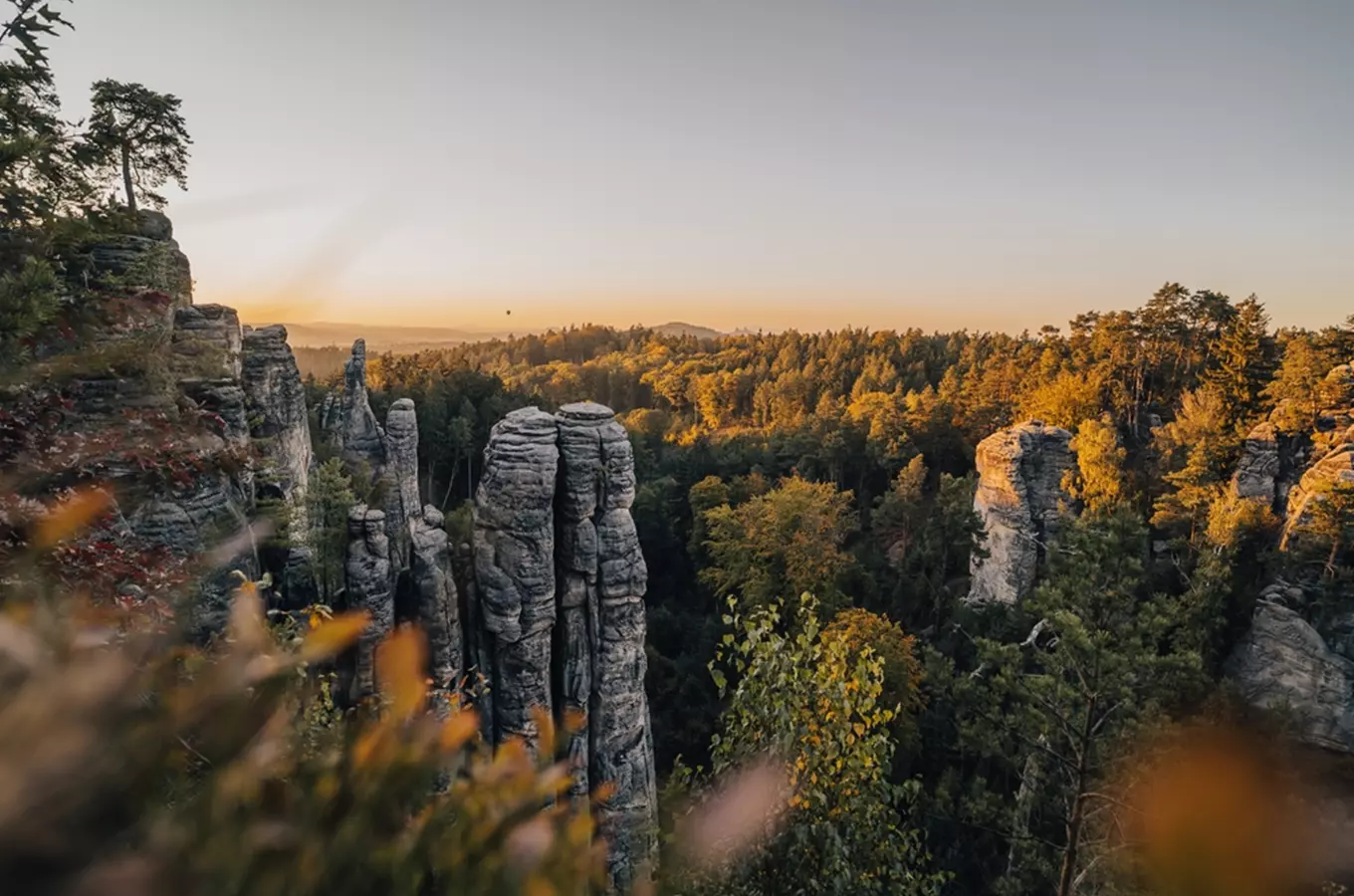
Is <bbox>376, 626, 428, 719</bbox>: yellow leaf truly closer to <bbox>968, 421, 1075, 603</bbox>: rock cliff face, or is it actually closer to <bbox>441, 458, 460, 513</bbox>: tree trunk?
<bbox>968, 421, 1075, 603</bbox>: rock cliff face

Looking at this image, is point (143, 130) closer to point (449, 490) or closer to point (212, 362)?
point (212, 362)

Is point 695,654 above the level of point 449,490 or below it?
below

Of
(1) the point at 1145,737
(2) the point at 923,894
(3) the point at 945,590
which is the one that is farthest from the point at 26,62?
(3) the point at 945,590

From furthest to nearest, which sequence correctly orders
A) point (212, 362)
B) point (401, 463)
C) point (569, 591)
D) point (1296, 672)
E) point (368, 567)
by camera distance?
1. point (1296, 672)
2. point (401, 463)
3. point (569, 591)
4. point (368, 567)
5. point (212, 362)

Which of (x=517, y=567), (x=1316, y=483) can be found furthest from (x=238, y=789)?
(x=1316, y=483)

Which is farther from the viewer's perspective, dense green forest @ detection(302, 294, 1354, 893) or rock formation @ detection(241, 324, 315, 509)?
rock formation @ detection(241, 324, 315, 509)

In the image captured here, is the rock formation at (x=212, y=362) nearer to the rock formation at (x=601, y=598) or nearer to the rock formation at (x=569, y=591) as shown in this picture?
the rock formation at (x=569, y=591)

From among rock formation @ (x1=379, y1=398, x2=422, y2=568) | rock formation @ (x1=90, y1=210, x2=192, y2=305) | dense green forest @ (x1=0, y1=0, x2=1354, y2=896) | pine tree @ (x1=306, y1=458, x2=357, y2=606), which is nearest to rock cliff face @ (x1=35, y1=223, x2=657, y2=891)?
pine tree @ (x1=306, y1=458, x2=357, y2=606)
